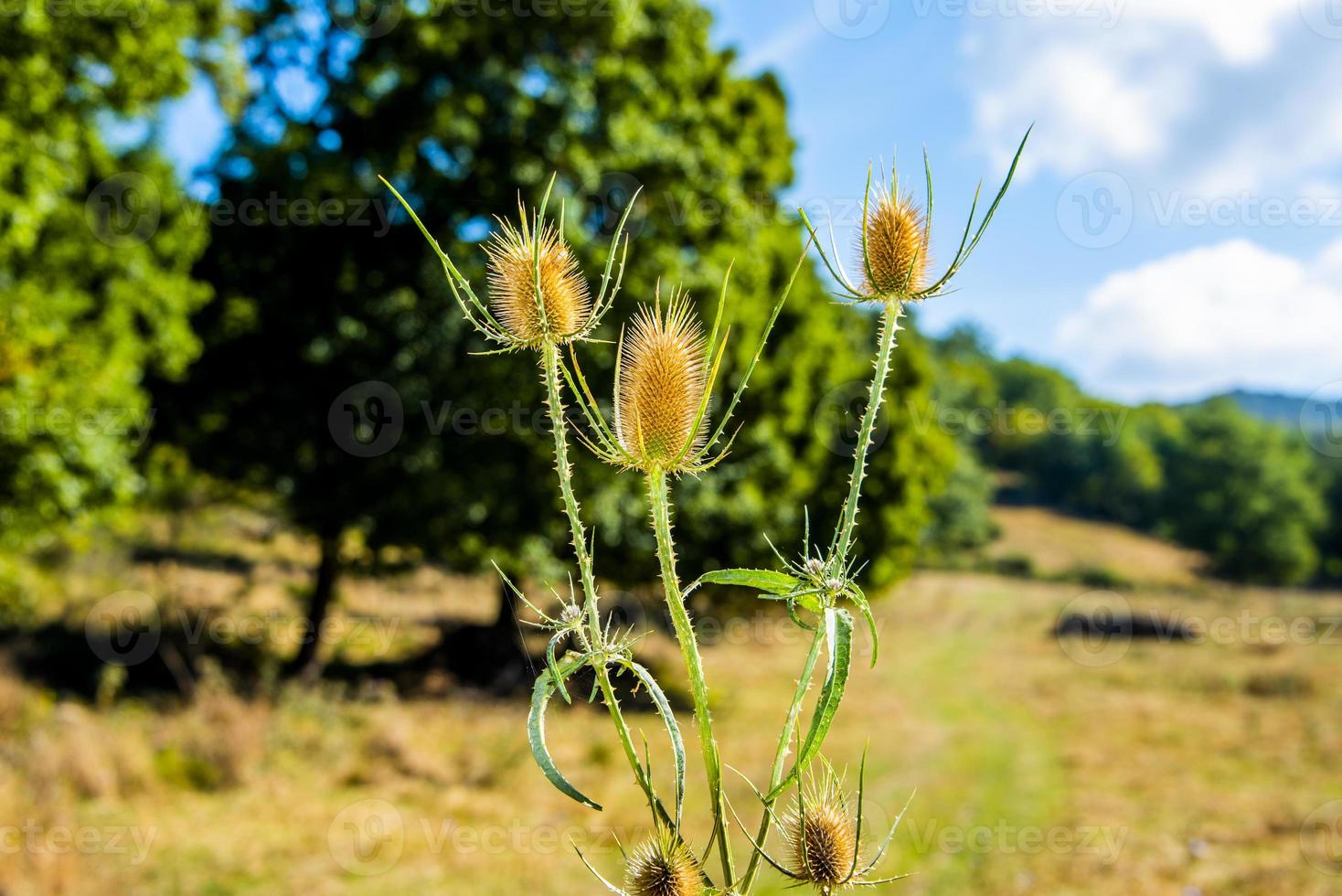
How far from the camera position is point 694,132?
13.7m

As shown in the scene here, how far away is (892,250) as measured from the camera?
0.88 meters

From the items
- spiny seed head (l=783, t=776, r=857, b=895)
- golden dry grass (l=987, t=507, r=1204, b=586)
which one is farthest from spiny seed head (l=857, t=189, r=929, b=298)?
golden dry grass (l=987, t=507, r=1204, b=586)

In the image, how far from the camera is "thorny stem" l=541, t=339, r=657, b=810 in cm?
69

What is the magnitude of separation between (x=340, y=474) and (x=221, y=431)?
80.6 inches

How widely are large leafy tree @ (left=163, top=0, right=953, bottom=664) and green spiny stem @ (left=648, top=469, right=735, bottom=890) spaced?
10.5 metres

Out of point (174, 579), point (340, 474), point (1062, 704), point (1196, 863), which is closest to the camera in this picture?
point (1196, 863)

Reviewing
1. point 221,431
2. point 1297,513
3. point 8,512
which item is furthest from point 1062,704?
point 1297,513

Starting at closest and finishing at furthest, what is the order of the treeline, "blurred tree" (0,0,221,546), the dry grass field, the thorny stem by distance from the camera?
the thorny stem
the dry grass field
"blurred tree" (0,0,221,546)
the treeline

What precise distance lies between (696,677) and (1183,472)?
71201 millimetres

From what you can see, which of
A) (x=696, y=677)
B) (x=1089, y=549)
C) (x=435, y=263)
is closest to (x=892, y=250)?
(x=696, y=677)

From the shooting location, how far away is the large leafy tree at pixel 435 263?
1200 centimetres

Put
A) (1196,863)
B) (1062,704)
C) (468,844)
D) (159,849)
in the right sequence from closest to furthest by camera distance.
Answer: (159,849) → (468,844) → (1196,863) → (1062,704)

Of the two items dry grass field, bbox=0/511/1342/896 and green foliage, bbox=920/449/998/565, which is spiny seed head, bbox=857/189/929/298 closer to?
dry grass field, bbox=0/511/1342/896

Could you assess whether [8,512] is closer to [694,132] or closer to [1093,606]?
[694,132]
